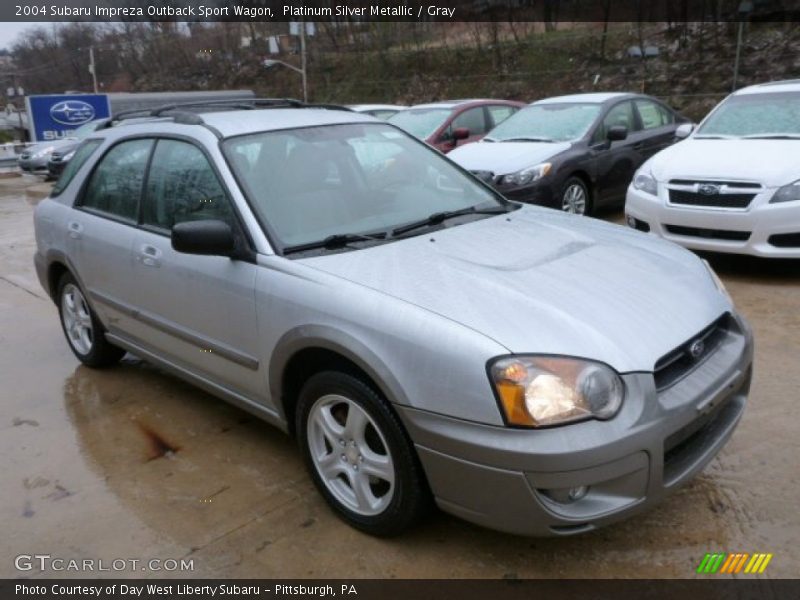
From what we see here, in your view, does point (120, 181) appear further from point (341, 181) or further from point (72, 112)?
point (72, 112)

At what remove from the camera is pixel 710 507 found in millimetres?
2854

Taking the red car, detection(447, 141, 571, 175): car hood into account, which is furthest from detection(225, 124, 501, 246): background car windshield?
the red car

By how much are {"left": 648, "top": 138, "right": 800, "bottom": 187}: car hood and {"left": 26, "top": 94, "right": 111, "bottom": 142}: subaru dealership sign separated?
2106 centimetres

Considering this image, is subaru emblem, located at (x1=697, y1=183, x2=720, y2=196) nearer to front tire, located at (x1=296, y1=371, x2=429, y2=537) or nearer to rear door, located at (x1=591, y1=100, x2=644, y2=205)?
rear door, located at (x1=591, y1=100, x2=644, y2=205)

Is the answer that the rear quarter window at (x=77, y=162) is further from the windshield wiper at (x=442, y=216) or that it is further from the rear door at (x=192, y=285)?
the windshield wiper at (x=442, y=216)

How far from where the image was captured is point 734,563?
2523 mm

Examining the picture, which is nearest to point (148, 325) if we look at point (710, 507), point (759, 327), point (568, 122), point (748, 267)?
point (710, 507)

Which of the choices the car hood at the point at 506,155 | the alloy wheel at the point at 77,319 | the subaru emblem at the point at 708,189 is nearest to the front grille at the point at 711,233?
the subaru emblem at the point at 708,189

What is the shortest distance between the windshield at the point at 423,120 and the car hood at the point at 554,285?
22.8ft

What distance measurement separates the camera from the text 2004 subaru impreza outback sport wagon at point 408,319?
2.27 metres

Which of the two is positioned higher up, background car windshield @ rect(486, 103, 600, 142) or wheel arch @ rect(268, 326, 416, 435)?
background car windshield @ rect(486, 103, 600, 142)

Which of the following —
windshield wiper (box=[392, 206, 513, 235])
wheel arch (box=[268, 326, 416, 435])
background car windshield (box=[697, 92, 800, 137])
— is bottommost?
wheel arch (box=[268, 326, 416, 435])

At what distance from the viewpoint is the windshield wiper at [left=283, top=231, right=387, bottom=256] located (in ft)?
9.90

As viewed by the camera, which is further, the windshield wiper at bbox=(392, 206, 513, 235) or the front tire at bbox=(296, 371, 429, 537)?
the windshield wiper at bbox=(392, 206, 513, 235)
